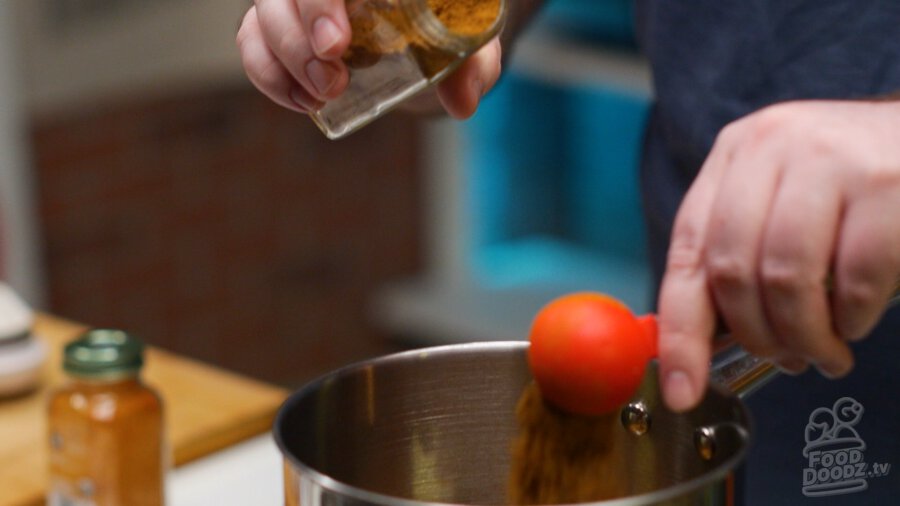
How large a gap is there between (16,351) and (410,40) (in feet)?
2.11

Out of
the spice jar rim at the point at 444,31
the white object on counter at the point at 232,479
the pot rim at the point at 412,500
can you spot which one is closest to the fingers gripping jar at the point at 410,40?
the spice jar rim at the point at 444,31

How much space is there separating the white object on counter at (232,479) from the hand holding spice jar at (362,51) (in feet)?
1.29

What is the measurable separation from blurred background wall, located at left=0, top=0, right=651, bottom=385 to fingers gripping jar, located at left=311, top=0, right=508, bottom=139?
1.60 meters

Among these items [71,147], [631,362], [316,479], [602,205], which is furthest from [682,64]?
[602,205]

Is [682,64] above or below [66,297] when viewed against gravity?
above

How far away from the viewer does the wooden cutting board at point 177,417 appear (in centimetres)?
107

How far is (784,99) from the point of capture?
957 millimetres

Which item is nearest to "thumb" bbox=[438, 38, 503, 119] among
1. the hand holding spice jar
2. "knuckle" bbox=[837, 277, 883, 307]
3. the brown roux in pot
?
the hand holding spice jar

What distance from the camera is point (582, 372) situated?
2.00 ft

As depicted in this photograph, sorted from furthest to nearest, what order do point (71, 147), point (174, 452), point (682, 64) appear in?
point (71, 147) < point (174, 452) < point (682, 64)

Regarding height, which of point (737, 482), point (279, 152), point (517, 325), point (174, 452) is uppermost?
point (737, 482)

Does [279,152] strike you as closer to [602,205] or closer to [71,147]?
[71,147]

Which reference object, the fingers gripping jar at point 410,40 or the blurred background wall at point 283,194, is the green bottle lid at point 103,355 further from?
the blurred background wall at point 283,194

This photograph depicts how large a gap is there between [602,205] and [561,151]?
0.15 m
